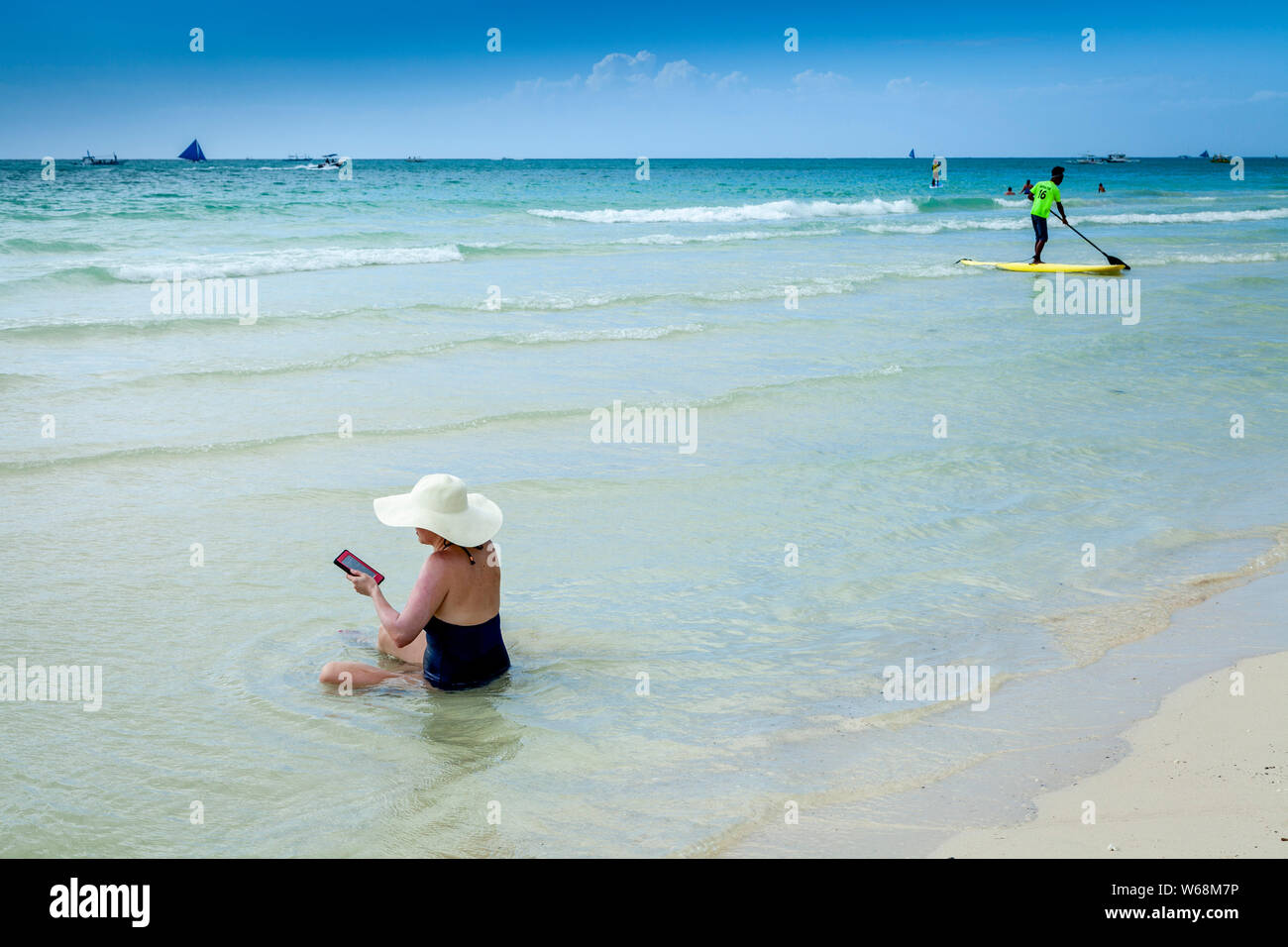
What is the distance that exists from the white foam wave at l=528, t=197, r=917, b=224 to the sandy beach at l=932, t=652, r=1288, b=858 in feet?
109

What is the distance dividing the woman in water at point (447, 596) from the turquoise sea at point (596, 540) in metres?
0.14

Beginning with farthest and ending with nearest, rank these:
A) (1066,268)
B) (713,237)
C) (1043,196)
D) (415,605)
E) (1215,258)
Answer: (713,237) < (1215,258) < (1066,268) < (1043,196) < (415,605)

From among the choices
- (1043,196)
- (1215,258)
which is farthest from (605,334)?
(1215,258)

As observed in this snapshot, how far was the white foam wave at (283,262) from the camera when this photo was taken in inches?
739

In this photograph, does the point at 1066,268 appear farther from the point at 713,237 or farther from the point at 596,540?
the point at 596,540

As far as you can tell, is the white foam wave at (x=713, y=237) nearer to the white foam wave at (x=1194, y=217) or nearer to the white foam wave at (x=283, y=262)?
the white foam wave at (x=283, y=262)

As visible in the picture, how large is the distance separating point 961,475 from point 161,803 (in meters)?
6.03

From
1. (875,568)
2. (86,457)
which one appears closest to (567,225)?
(86,457)

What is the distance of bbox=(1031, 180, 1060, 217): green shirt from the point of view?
63.9 ft

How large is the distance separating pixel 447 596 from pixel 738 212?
125 feet

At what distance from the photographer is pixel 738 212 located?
41219mm

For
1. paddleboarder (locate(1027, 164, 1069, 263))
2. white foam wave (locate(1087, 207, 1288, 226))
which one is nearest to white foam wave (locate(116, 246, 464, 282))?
paddleboarder (locate(1027, 164, 1069, 263))

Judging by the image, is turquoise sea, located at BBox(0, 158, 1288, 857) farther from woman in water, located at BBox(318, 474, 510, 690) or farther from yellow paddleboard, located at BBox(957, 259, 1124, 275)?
yellow paddleboard, located at BBox(957, 259, 1124, 275)
